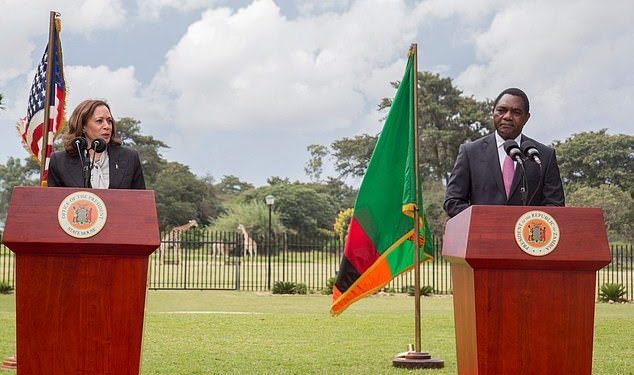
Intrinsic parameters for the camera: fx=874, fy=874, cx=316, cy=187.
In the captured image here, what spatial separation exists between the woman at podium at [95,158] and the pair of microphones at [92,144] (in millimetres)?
39

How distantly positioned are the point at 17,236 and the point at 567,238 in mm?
2377

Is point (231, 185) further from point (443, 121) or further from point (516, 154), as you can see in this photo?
point (516, 154)

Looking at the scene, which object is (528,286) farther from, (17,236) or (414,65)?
(414,65)

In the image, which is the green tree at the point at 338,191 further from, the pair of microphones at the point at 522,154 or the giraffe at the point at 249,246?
the pair of microphones at the point at 522,154

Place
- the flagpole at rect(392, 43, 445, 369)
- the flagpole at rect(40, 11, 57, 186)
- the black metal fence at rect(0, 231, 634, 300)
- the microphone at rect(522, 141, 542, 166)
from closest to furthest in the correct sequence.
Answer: the microphone at rect(522, 141, 542, 166) < the flagpole at rect(40, 11, 57, 186) < the flagpole at rect(392, 43, 445, 369) < the black metal fence at rect(0, 231, 634, 300)

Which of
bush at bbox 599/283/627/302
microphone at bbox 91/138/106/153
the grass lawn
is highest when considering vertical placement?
microphone at bbox 91/138/106/153

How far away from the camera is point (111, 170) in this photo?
4695 mm

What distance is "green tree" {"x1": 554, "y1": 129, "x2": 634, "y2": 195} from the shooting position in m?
48.5

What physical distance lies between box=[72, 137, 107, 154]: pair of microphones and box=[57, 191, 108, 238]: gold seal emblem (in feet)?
1.78

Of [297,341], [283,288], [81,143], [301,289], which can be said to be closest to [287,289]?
Result: [283,288]

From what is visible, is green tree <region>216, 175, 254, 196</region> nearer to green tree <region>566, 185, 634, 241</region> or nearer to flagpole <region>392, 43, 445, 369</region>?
green tree <region>566, 185, 634, 241</region>

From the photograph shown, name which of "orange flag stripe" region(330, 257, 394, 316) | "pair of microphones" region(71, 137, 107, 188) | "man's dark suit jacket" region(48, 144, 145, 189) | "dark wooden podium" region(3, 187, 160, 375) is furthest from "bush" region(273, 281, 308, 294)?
"dark wooden podium" region(3, 187, 160, 375)

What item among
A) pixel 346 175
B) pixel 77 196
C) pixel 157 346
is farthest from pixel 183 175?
pixel 77 196

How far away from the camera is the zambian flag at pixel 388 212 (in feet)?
26.8
